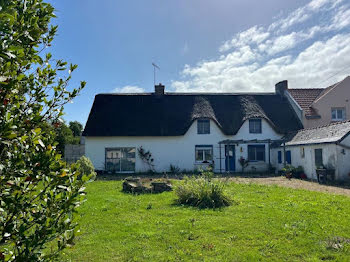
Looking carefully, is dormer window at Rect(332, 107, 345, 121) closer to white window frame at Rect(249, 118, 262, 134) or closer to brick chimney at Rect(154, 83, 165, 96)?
white window frame at Rect(249, 118, 262, 134)

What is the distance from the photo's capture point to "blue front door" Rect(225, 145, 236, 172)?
862 inches

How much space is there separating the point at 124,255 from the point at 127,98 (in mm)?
20216

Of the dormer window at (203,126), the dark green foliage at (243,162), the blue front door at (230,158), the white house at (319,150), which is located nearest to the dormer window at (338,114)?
the white house at (319,150)

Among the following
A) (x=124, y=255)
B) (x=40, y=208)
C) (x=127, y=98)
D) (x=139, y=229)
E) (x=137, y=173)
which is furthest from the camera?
(x=127, y=98)

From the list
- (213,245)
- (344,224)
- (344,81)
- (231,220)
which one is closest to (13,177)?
(213,245)

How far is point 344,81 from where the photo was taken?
22.5 metres

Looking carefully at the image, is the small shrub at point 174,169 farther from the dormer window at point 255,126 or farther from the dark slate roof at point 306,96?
the dark slate roof at point 306,96

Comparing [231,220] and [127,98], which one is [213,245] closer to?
[231,220]

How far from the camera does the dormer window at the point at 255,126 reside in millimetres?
22531

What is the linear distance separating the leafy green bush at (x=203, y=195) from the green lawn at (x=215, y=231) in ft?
1.45

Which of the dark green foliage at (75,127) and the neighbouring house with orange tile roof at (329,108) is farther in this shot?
the dark green foliage at (75,127)

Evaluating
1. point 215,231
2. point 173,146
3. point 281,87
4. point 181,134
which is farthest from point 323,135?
point 215,231

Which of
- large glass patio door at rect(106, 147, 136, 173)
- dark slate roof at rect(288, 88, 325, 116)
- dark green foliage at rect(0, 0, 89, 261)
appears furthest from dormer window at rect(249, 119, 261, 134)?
dark green foliage at rect(0, 0, 89, 261)

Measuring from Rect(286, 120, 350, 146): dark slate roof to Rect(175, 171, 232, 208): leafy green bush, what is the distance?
905 cm
